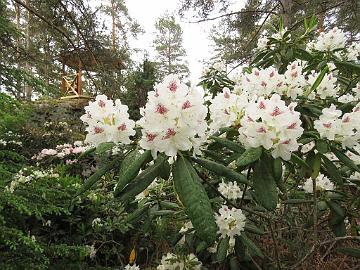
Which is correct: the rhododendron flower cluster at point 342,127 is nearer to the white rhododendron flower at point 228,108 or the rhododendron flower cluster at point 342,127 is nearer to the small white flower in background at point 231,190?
the white rhododendron flower at point 228,108

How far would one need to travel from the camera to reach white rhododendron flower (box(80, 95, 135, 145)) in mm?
1392

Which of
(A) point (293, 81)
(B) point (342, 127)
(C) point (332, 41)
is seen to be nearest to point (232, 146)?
(B) point (342, 127)

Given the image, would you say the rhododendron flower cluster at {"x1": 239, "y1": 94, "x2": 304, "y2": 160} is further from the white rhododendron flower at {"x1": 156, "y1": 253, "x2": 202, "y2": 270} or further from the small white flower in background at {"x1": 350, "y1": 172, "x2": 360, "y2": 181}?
the white rhododendron flower at {"x1": 156, "y1": 253, "x2": 202, "y2": 270}

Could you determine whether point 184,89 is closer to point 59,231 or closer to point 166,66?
point 59,231

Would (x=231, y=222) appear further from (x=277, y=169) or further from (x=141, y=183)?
(x=141, y=183)

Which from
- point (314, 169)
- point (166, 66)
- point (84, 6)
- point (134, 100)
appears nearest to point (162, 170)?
point (314, 169)

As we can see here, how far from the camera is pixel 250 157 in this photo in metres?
1.31

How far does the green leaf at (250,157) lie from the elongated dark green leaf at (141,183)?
29cm

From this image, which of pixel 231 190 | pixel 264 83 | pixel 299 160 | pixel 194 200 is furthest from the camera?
pixel 231 190

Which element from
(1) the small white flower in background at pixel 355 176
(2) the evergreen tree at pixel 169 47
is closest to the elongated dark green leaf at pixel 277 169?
(1) the small white flower in background at pixel 355 176

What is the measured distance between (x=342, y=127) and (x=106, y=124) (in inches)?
40.2

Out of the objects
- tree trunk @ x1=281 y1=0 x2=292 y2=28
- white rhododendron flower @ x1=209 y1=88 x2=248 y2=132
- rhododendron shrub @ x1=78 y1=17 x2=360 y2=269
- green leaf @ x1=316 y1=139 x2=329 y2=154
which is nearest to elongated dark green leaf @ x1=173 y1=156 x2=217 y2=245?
rhododendron shrub @ x1=78 y1=17 x2=360 y2=269

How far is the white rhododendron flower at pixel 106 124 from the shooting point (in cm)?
139

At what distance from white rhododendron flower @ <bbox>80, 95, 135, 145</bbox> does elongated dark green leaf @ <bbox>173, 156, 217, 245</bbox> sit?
0.27 meters
